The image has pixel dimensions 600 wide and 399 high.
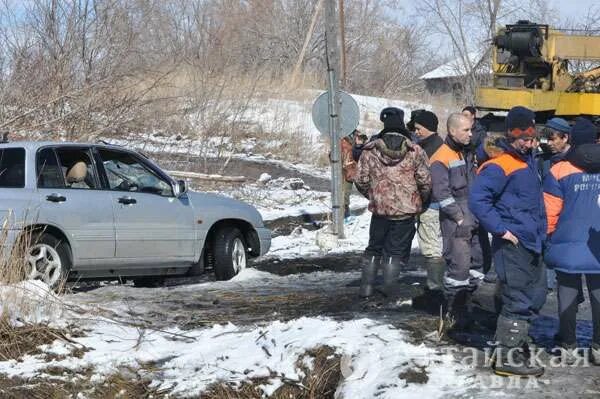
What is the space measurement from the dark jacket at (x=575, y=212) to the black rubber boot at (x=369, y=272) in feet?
7.59

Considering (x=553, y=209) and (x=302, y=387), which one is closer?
(x=302, y=387)

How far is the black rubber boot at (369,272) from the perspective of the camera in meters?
8.40

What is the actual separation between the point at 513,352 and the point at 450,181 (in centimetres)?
273

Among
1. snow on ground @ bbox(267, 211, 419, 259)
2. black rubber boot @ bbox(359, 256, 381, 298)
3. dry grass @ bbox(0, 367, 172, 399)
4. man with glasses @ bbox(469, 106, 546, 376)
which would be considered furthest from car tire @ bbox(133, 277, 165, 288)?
man with glasses @ bbox(469, 106, 546, 376)

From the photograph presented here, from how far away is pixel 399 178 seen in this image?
8109 mm

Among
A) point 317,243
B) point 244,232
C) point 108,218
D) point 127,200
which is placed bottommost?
point 317,243

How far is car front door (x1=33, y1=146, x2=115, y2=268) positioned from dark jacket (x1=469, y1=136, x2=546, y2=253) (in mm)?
4427

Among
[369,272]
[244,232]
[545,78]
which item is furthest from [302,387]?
[545,78]

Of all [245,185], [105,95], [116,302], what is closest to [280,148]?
[245,185]

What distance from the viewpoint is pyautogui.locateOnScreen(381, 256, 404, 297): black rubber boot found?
830cm

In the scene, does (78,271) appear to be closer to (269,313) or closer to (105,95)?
(269,313)

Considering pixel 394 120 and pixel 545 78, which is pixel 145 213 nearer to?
pixel 394 120

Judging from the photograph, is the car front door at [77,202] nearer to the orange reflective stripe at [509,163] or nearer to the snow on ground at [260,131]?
the orange reflective stripe at [509,163]

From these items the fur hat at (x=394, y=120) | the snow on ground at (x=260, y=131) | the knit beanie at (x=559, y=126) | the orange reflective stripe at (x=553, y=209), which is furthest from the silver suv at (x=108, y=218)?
the snow on ground at (x=260, y=131)
